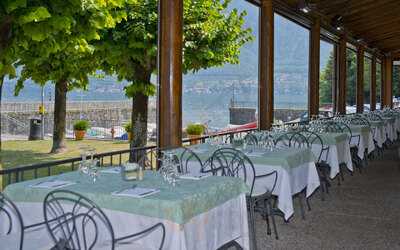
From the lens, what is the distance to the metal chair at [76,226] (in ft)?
9.14

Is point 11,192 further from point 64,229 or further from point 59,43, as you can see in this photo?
point 59,43

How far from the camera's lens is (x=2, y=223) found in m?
3.22

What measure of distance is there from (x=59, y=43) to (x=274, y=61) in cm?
516

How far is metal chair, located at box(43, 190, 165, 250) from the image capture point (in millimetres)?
2787

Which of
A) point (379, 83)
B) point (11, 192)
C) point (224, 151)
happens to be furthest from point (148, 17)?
point (379, 83)

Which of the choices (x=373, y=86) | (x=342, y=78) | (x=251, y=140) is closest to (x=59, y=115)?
(x=251, y=140)

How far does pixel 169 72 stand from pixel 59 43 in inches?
58.9

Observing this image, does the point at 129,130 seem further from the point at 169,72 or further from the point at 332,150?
the point at 332,150

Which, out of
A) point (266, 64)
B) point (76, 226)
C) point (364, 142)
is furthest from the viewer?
point (266, 64)

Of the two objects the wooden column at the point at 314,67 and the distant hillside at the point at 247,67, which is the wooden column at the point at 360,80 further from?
the wooden column at the point at 314,67

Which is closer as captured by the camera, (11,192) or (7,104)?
(11,192)

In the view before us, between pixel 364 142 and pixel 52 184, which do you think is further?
pixel 364 142
